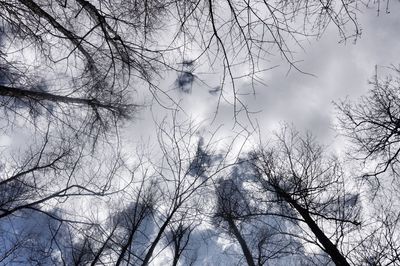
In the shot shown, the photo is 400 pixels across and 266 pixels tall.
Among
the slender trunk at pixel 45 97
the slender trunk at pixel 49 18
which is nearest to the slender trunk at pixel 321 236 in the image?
the slender trunk at pixel 45 97

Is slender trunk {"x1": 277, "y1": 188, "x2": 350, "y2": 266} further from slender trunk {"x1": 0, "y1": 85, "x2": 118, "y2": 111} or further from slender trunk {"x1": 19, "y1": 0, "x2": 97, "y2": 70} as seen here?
slender trunk {"x1": 19, "y1": 0, "x2": 97, "y2": 70}

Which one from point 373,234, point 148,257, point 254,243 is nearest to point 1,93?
point 148,257

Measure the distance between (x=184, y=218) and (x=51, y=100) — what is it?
10.7ft

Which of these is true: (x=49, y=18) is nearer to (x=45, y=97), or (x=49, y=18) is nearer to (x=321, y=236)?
(x=45, y=97)

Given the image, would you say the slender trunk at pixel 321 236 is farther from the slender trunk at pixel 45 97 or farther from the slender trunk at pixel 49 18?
the slender trunk at pixel 49 18

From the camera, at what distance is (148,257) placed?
4.30 metres

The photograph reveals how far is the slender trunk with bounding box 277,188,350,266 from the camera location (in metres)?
4.76

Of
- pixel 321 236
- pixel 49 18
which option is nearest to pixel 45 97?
pixel 49 18

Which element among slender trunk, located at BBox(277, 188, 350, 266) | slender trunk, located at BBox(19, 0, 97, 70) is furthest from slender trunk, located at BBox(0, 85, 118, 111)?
slender trunk, located at BBox(277, 188, 350, 266)

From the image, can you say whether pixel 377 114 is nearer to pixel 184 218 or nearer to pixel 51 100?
pixel 184 218

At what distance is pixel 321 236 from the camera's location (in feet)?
16.8

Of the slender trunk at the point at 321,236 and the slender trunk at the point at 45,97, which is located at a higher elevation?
the slender trunk at the point at 45,97

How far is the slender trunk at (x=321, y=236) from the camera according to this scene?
4.76m

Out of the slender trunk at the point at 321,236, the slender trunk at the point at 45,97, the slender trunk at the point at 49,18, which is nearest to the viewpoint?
the slender trunk at the point at 49,18
